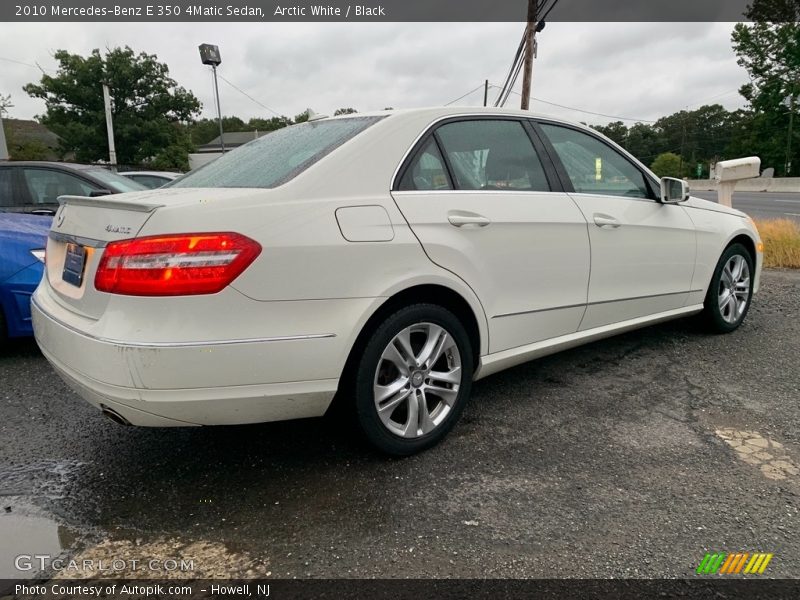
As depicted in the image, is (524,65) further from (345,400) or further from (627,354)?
(345,400)

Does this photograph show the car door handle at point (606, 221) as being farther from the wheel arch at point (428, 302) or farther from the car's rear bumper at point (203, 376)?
the car's rear bumper at point (203, 376)

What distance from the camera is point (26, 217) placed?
14.9 feet

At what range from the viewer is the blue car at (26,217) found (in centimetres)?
395

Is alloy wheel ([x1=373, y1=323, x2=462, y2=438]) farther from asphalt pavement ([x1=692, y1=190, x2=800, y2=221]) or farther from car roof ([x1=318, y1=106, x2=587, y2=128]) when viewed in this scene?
asphalt pavement ([x1=692, y1=190, x2=800, y2=221])

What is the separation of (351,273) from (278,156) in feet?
2.74

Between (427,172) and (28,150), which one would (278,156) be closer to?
(427,172)

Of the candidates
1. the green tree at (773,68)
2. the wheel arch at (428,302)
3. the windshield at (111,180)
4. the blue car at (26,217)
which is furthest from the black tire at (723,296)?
the green tree at (773,68)

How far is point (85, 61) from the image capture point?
36531 millimetres

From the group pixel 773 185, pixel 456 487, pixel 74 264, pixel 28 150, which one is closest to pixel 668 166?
pixel 773 185

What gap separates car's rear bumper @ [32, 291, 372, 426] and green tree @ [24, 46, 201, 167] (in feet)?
129

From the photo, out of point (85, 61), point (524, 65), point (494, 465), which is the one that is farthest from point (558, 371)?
point (85, 61)

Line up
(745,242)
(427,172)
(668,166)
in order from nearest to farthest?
(427,172) < (745,242) < (668,166)

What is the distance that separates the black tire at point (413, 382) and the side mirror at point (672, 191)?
203 centimetres

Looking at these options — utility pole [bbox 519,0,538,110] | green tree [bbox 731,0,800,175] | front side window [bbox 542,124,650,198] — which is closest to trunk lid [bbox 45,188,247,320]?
front side window [bbox 542,124,650,198]
